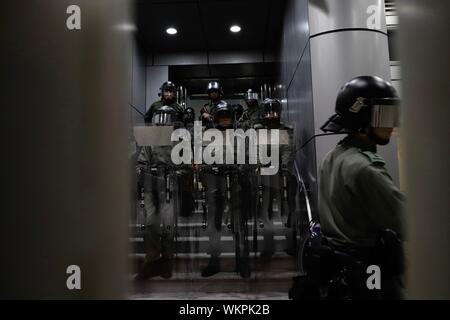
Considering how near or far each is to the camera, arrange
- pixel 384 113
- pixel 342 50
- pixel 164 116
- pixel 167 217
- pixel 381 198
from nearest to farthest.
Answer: pixel 381 198 → pixel 384 113 → pixel 342 50 → pixel 167 217 → pixel 164 116

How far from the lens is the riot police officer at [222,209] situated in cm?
363

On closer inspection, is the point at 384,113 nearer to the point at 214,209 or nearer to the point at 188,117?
the point at 214,209

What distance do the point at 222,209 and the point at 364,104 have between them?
7.82 feet

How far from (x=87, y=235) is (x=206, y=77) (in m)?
6.63

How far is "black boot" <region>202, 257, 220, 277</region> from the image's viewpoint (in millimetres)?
3490

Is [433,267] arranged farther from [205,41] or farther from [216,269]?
[205,41]

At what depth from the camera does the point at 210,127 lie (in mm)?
4406

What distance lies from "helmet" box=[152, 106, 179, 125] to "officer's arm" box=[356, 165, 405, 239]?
332 centimetres

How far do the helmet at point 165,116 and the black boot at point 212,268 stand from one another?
1.66 m

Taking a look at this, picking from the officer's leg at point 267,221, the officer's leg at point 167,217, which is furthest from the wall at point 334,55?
the officer's leg at point 167,217

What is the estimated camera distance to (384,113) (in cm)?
144

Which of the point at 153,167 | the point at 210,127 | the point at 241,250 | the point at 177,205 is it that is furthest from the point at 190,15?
the point at 241,250

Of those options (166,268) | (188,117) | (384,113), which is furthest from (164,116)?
(384,113)
